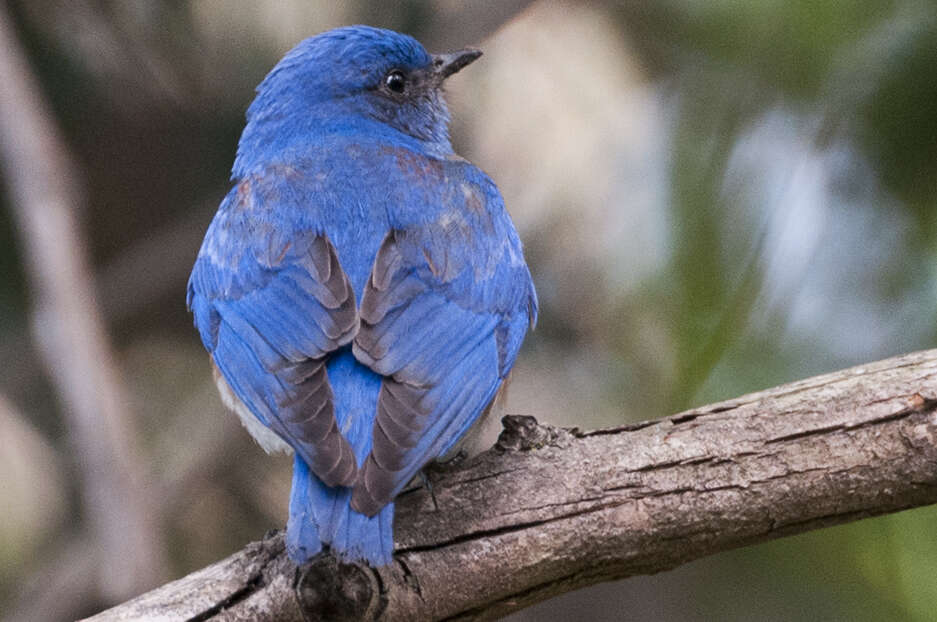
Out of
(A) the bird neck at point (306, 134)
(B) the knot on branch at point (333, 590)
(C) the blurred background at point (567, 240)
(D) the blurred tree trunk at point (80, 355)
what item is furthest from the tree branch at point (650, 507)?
(D) the blurred tree trunk at point (80, 355)

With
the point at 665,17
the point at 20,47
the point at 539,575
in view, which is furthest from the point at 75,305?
the point at 665,17

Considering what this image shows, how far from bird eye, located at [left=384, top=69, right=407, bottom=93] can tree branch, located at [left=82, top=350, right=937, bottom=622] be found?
6.03ft

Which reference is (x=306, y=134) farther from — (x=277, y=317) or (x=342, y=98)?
(x=277, y=317)

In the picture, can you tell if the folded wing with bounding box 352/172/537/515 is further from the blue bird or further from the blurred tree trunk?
the blurred tree trunk

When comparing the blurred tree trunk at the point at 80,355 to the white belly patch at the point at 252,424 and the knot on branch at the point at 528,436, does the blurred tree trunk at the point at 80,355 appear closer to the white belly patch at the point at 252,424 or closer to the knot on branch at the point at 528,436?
the white belly patch at the point at 252,424

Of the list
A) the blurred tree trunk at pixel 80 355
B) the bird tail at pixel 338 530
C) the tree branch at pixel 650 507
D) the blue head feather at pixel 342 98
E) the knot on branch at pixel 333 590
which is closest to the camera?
the bird tail at pixel 338 530

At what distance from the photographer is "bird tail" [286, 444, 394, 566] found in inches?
102

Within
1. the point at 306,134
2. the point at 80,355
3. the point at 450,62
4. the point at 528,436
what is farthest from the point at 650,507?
the point at 80,355

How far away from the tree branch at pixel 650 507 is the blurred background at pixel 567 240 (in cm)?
91

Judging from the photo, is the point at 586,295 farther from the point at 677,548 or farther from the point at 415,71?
the point at 677,548

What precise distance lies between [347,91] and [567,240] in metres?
1.45

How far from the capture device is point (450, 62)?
4.46 metres

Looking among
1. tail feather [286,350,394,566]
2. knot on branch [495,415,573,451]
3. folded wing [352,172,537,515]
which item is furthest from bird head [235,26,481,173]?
tail feather [286,350,394,566]

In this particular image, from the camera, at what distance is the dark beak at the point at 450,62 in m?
4.45
